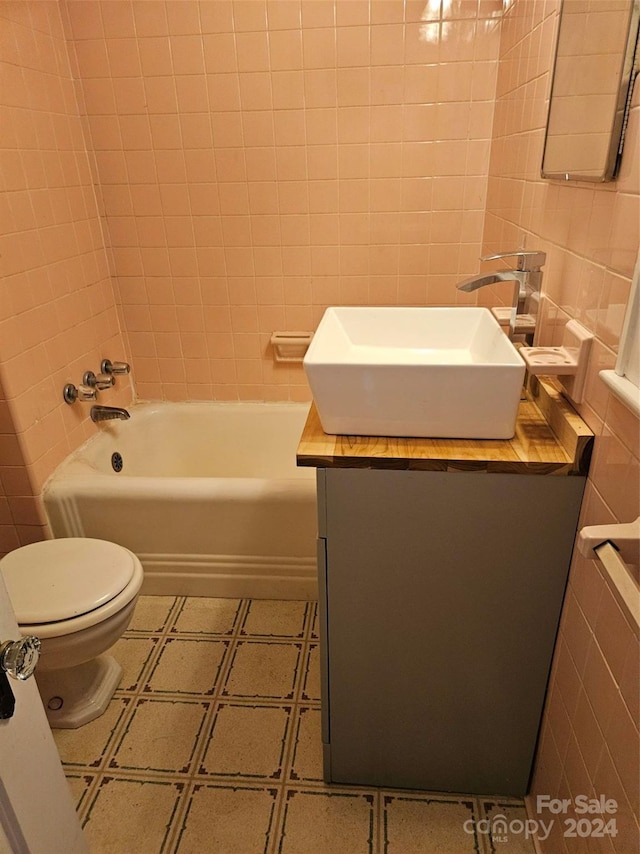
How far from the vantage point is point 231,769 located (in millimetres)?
1420

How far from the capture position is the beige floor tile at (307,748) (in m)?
1.40

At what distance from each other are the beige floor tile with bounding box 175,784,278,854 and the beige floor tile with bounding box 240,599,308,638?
51cm

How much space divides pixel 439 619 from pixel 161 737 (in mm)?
876

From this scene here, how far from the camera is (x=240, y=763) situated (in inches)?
56.4

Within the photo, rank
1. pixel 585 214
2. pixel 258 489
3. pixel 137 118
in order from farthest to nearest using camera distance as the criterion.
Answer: pixel 137 118, pixel 258 489, pixel 585 214

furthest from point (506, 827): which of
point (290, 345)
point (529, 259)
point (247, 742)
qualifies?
point (290, 345)

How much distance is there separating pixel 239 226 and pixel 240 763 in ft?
5.91

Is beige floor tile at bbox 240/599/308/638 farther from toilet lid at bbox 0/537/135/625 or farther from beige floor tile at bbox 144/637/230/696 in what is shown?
toilet lid at bbox 0/537/135/625

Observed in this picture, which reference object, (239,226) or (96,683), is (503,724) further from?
(239,226)

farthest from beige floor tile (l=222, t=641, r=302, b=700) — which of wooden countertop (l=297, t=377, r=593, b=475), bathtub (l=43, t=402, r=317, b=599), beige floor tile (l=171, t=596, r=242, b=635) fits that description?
wooden countertop (l=297, t=377, r=593, b=475)

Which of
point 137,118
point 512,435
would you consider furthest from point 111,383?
point 512,435

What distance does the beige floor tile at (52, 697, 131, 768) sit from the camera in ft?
4.78

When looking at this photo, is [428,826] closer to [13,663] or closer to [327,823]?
[327,823]

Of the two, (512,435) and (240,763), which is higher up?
(512,435)
